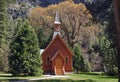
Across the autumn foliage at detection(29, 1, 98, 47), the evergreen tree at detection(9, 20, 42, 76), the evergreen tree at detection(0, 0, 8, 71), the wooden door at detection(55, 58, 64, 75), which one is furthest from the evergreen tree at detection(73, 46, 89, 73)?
the evergreen tree at detection(9, 20, 42, 76)

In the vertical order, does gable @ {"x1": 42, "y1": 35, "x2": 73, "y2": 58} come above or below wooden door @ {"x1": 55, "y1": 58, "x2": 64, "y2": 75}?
above

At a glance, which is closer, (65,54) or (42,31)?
(65,54)

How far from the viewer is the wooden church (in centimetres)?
5794

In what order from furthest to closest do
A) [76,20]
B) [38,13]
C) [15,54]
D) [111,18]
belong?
[38,13] → [76,20] → [15,54] → [111,18]

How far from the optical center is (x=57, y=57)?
57875mm

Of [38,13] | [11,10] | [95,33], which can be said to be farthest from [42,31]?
[11,10]

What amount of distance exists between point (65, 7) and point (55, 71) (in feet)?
69.3

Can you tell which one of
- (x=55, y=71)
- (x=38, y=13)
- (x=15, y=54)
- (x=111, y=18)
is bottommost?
(x=55, y=71)

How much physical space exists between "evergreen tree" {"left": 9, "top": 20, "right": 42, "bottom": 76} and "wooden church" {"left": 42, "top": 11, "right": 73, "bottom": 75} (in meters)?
11.1

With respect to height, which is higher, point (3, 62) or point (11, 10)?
point (11, 10)

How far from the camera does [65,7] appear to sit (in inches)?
2928

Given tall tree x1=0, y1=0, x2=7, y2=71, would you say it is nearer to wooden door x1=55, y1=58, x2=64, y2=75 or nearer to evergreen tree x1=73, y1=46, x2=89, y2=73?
wooden door x1=55, y1=58, x2=64, y2=75

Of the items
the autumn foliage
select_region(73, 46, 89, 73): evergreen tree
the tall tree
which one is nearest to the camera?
the tall tree

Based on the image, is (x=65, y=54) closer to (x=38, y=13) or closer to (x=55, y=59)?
(x=55, y=59)
